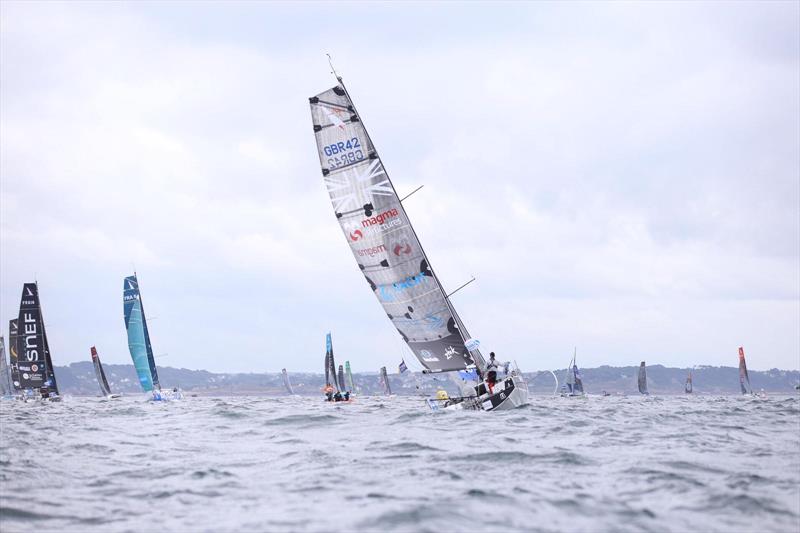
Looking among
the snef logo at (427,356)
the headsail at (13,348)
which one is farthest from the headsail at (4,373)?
the snef logo at (427,356)

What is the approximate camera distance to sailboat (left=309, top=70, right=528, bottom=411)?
32.2 meters

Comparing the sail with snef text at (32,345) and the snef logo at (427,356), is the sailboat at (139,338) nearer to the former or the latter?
the sail with snef text at (32,345)

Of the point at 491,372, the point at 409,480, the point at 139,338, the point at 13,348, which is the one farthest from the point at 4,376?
the point at 409,480

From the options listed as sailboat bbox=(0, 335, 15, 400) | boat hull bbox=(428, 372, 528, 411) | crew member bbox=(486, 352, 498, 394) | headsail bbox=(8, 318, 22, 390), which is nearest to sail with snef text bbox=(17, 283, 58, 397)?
headsail bbox=(8, 318, 22, 390)

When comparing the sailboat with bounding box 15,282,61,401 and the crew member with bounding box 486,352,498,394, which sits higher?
the sailboat with bounding box 15,282,61,401

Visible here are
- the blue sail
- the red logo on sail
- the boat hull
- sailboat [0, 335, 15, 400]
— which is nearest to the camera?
the boat hull

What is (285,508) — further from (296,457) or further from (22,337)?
(22,337)

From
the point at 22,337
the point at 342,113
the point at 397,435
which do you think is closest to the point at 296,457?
the point at 397,435

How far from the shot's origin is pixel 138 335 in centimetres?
7400

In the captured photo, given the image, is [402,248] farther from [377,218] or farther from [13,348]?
[13,348]

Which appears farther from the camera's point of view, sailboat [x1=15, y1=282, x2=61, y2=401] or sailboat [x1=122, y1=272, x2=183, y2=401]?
sailboat [x1=122, y1=272, x2=183, y2=401]

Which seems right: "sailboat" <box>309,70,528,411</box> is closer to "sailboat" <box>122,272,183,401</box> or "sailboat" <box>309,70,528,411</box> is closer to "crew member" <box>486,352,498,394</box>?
"crew member" <box>486,352,498,394</box>

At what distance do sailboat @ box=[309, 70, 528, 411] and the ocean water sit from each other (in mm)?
10363

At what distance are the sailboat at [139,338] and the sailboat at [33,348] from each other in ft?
25.3
